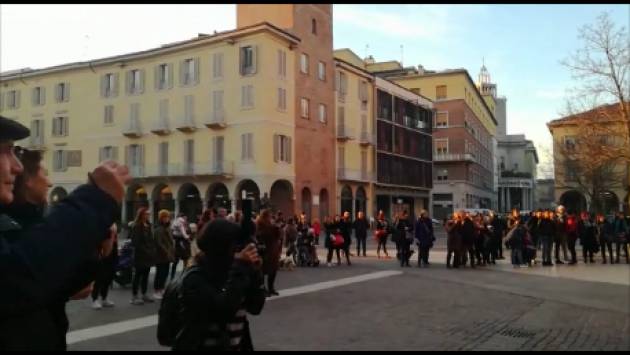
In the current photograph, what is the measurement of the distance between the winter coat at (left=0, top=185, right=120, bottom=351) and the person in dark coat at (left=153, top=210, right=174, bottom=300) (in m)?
9.54

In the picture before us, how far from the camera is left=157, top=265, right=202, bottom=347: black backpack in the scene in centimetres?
296

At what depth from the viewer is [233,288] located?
9.64 ft

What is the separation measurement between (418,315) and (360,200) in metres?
41.4

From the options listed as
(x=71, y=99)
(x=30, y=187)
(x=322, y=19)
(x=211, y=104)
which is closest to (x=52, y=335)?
(x=30, y=187)

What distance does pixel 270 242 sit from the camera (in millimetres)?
11914

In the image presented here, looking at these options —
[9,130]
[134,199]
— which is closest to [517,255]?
[9,130]

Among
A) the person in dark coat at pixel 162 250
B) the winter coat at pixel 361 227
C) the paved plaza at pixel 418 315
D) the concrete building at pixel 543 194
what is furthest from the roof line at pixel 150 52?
the concrete building at pixel 543 194

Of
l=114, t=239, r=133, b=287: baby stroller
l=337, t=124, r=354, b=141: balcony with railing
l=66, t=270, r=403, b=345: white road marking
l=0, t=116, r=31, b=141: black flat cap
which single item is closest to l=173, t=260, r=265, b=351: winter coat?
l=0, t=116, r=31, b=141: black flat cap

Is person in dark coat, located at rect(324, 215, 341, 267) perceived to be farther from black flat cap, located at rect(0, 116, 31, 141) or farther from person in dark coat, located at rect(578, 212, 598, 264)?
black flat cap, located at rect(0, 116, 31, 141)

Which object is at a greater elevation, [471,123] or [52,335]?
[471,123]

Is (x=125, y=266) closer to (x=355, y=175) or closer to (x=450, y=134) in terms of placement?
(x=355, y=175)

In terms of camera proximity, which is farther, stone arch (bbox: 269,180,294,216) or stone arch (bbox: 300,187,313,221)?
stone arch (bbox: 300,187,313,221)

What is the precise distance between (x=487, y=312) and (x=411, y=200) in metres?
51.2

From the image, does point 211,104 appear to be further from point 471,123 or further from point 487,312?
point 471,123
